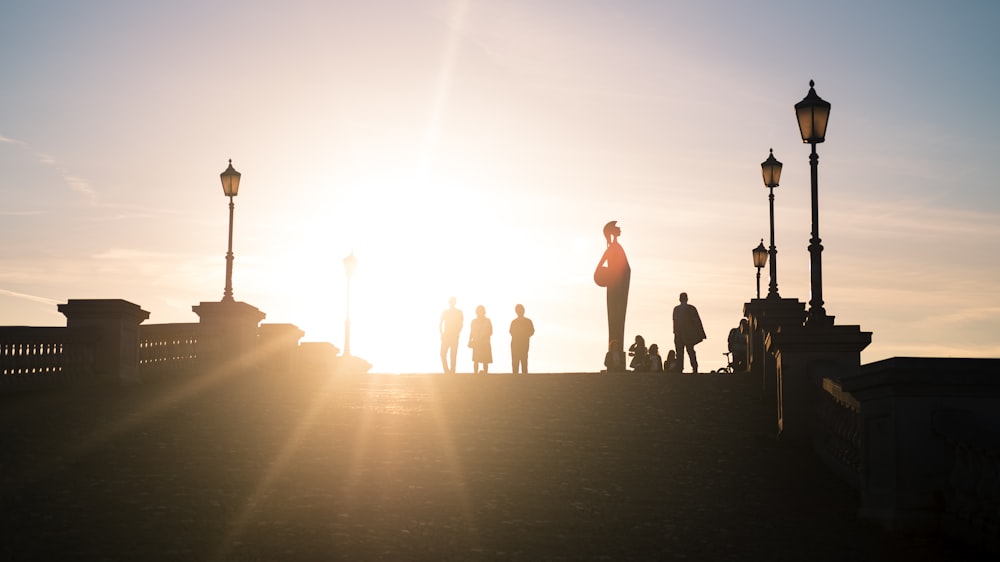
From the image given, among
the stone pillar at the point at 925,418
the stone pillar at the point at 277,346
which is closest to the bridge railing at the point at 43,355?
the stone pillar at the point at 277,346

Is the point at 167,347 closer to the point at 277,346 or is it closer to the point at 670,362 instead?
the point at 277,346

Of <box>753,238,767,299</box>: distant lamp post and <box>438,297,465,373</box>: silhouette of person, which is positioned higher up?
<box>753,238,767,299</box>: distant lamp post

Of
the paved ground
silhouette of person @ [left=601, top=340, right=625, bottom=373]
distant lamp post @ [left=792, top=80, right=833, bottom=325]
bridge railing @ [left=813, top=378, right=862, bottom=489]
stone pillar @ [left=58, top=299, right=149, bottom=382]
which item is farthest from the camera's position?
silhouette of person @ [left=601, top=340, right=625, bottom=373]

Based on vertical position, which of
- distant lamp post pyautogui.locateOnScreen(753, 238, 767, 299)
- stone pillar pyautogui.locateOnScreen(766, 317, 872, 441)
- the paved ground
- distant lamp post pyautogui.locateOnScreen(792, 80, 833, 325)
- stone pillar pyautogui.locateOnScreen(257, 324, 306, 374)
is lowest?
the paved ground

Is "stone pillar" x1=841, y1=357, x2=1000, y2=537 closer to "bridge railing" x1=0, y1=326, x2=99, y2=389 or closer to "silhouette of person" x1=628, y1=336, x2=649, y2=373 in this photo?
"bridge railing" x1=0, y1=326, x2=99, y2=389

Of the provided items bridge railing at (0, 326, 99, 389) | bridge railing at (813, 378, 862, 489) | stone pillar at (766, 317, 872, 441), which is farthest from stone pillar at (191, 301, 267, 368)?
bridge railing at (813, 378, 862, 489)

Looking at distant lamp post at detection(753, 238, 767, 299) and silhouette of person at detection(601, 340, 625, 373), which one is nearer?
silhouette of person at detection(601, 340, 625, 373)

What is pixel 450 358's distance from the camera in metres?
32.3

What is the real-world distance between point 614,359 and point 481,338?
3.53m

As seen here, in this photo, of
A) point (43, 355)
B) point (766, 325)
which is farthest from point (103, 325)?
point (766, 325)

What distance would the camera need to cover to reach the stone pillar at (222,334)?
3066cm

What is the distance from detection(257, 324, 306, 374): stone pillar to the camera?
34.2 metres

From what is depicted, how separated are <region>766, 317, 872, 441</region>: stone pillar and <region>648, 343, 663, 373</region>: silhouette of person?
13.4 m

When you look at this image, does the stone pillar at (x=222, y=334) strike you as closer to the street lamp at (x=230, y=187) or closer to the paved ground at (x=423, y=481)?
the street lamp at (x=230, y=187)
